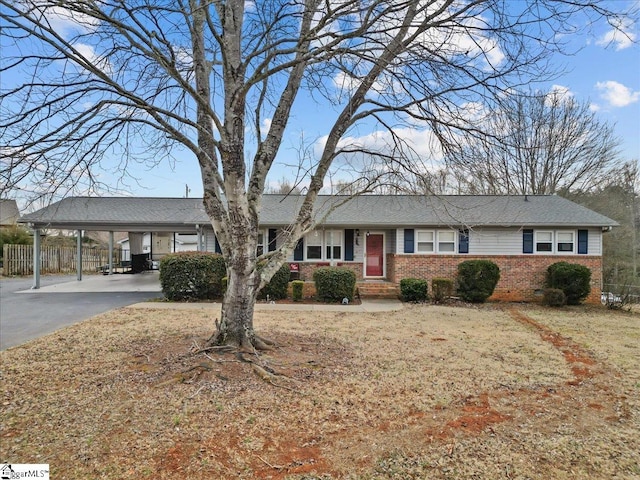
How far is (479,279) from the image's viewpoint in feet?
43.5

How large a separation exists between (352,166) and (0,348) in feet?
22.6

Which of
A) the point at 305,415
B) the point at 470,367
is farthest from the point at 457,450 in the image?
the point at 470,367

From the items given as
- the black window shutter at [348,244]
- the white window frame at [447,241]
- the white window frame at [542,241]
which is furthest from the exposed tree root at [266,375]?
the white window frame at [542,241]

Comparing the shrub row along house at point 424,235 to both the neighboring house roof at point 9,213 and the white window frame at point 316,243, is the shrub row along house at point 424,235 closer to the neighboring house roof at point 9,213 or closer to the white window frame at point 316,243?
the white window frame at point 316,243

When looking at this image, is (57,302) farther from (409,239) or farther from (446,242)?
(446,242)

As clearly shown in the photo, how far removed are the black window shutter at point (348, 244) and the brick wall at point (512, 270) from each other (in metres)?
1.97

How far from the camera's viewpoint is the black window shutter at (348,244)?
15.6m

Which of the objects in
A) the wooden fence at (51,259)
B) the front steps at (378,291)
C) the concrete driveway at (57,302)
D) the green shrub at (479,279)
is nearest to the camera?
the concrete driveway at (57,302)

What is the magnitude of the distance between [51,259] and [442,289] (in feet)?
70.2

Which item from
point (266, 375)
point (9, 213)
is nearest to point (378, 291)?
point (266, 375)

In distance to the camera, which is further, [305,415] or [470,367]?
[470,367]

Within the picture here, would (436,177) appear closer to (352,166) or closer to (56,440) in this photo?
(352,166)

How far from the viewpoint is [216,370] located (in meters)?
5.17

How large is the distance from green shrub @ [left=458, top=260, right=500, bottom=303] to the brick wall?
906 mm
